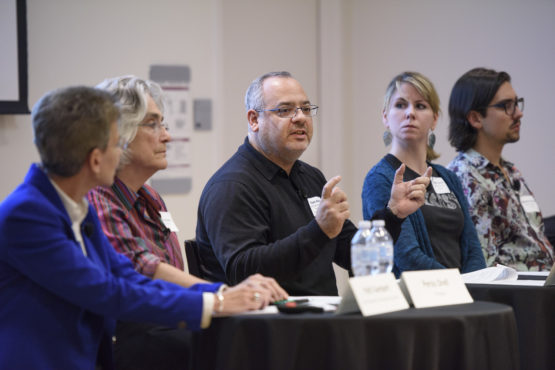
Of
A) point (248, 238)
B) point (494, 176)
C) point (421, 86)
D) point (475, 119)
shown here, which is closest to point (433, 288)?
point (248, 238)

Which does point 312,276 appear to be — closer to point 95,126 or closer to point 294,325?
point 294,325

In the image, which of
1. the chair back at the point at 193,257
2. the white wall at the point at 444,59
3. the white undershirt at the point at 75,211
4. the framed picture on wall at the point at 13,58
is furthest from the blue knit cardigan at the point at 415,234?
the framed picture on wall at the point at 13,58

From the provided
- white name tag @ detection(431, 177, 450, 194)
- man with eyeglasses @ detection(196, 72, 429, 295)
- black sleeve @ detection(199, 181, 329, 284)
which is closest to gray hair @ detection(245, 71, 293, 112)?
man with eyeglasses @ detection(196, 72, 429, 295)

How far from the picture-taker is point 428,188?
314 centimetres

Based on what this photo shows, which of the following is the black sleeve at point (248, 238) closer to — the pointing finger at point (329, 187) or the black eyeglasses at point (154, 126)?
the pointing finger at point (329, 187)

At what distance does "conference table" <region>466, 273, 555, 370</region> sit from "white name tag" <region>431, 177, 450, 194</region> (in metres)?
0.99

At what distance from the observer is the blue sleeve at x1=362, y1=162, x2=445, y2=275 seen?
9.19ft

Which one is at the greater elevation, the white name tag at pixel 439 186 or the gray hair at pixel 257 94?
the gray hair at pixel 257 94

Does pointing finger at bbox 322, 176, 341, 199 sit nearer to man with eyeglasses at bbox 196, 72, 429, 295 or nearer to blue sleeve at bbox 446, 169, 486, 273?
man with eyeglasses at bbox 196, 72, 429, 295

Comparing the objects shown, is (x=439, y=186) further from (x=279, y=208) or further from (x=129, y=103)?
(x=129, y=103)

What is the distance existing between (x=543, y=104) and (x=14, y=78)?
3.70 metres

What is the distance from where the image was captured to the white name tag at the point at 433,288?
1.82 meters

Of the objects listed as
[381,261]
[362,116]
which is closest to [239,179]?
[381,261]

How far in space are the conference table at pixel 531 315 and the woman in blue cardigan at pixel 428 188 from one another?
671 mm
